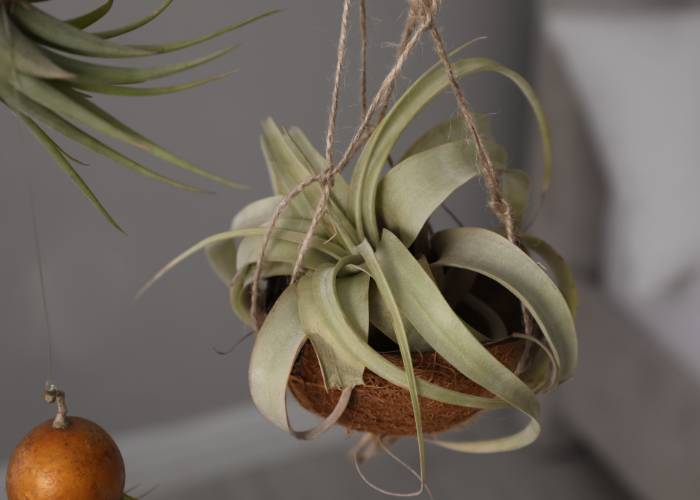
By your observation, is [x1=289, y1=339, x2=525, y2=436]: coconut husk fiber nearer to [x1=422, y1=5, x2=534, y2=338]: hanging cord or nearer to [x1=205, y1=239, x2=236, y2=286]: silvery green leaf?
[x1=422, y1=5, x2=534, y2=338]: hanging cord

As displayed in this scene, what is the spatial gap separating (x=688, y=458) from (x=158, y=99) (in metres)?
1.34

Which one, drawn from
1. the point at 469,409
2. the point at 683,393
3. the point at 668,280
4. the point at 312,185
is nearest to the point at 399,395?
the point at 469,409

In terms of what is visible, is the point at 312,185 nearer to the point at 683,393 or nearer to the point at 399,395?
the point at 399,395

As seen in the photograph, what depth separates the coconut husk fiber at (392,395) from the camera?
80 cm

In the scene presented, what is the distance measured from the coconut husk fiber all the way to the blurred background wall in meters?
1.00

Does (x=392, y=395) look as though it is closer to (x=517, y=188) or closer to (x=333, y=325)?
(x=333, y=325)

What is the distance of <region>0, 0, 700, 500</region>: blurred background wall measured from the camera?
1.85m

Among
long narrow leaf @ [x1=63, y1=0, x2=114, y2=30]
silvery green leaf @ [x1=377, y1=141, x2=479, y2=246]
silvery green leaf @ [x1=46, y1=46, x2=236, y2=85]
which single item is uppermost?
long narrow leaf @ [x1=63, y1=0, x2=114, y2=30]

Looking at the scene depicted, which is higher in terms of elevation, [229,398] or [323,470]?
[229,398]

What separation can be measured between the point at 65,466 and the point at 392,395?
295 mm

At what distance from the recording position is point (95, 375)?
204 cm

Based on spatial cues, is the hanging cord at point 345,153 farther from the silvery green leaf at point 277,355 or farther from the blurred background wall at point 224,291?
the blurred background wall at point 224,291

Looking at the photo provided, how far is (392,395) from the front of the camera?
81 cm

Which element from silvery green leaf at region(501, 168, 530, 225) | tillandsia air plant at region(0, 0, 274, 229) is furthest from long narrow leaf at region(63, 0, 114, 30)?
silvery green leaf at region(501, 168, 530, 225)
